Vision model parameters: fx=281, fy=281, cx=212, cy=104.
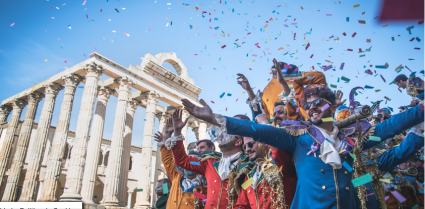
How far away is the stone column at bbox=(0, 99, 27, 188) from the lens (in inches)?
900

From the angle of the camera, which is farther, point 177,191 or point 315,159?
point 177,191

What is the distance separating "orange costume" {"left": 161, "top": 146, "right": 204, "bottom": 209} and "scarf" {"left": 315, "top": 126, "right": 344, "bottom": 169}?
9.66 ft

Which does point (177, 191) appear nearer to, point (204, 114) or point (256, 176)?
point (256, 176)

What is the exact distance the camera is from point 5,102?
87.1 feet

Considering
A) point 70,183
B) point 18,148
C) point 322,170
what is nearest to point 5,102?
point 18,148

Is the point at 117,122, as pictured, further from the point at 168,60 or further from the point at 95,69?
the point at 168,60

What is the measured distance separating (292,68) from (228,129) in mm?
2540

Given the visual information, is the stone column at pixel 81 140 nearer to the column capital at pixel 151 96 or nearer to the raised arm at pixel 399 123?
the column capital at pixel 151 96

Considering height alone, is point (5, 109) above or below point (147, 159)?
above

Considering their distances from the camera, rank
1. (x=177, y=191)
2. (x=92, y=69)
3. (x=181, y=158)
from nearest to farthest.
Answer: (x=181, y=158) < (x=177, y=191) < (x=92, y=69)

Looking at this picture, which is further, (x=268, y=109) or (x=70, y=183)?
(x=70, y=183)

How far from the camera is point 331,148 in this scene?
2449mm

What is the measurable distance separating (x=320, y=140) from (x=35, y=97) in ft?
87.7

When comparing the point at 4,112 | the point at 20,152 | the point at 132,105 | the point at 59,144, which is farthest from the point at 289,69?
the point at 4,112
